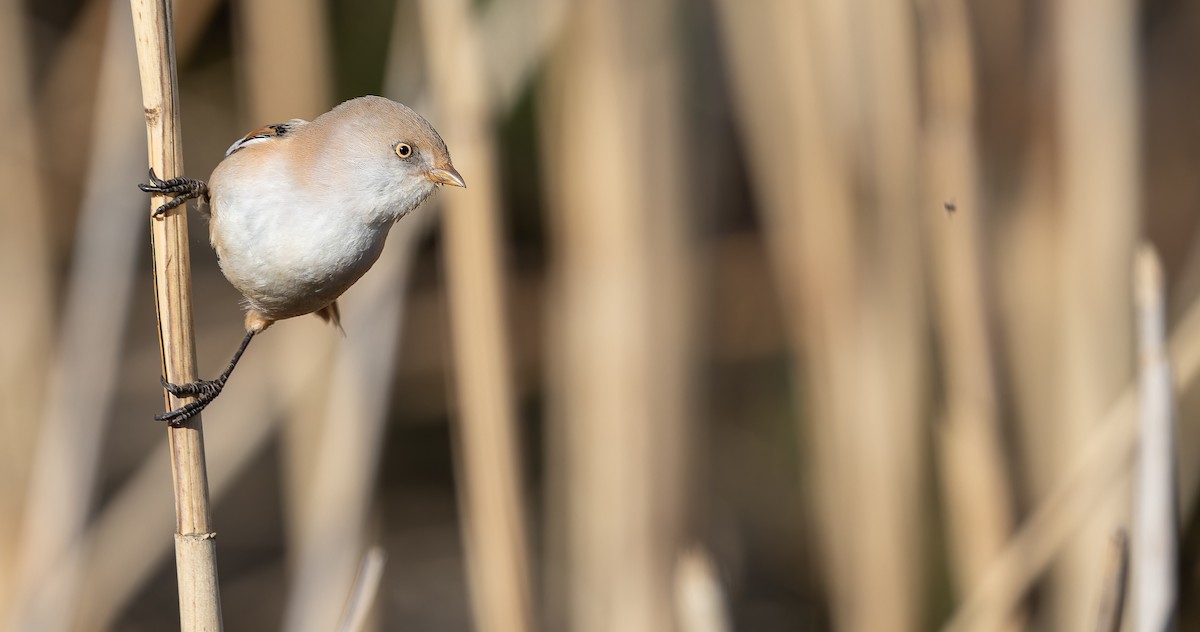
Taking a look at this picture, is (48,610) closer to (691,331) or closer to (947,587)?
(691,331)

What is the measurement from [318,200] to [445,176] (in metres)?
0.12

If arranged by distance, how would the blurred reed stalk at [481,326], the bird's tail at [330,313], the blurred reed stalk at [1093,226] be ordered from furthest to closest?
1. the blurred reed stalk at [1093,226]
2. the blurred reed stalk at [481,326]
3. the bird's tail at [330,313]

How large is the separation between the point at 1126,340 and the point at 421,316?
166cm

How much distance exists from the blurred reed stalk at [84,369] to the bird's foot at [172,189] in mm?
873

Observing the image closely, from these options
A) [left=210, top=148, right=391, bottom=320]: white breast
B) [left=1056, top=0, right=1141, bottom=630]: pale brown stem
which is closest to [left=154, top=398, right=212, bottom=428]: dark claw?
[left=210, top=148, right=391, bottom=320]: white breast

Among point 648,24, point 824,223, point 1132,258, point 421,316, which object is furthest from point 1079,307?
point 421,316

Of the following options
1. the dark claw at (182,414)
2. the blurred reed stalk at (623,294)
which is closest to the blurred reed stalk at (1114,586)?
the blurred reed stalk at (623,294)

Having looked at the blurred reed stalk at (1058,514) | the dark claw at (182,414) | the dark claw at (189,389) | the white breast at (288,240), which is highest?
the white breast at (288,240)

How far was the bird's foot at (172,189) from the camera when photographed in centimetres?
91

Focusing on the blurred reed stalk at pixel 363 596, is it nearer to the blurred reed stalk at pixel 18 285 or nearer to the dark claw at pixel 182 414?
the dark claw at pixel 182 414

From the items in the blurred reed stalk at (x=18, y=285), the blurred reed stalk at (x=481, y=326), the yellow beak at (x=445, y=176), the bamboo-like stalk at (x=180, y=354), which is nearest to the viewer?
the bamboo-like stalk at (x=180, y=354)

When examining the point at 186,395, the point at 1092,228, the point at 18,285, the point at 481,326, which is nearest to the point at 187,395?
the point at 186,395

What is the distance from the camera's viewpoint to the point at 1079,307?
5.74 feet

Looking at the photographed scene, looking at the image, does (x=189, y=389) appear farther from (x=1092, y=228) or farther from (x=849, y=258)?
(x=1092, y=228)
